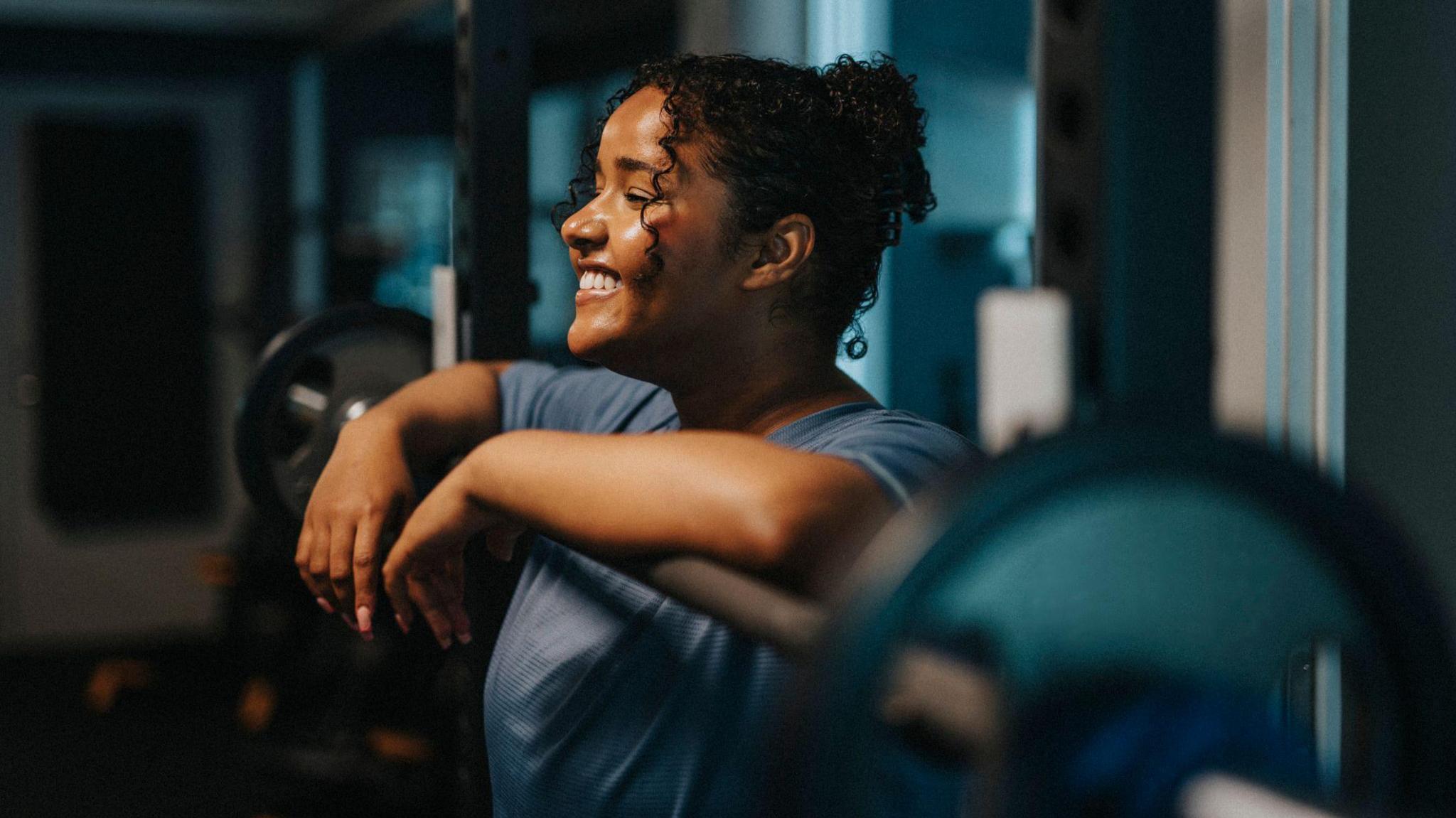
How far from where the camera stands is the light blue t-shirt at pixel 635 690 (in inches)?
35.4

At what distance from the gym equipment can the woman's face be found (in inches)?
18.4

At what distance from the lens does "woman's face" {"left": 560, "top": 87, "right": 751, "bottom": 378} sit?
979mm

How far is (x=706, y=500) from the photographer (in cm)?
67

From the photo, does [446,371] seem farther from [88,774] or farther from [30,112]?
[30,112]

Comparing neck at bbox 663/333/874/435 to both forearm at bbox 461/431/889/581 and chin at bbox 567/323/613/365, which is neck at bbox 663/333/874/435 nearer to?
chin at bbox 567/323/613/365

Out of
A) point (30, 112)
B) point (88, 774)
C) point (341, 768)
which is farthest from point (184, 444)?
point (341, 768)

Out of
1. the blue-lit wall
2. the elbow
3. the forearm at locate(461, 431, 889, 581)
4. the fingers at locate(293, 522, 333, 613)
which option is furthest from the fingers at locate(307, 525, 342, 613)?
the blue-lit wall

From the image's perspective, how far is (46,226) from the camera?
5.06 metres

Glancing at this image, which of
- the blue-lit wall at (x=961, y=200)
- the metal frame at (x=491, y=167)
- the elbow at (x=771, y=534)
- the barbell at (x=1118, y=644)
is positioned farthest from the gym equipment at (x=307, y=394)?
the blue-lit wall at (x=961, y=200)

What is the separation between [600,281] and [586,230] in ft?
0.14

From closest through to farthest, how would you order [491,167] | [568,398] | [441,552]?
[441,552], [568,398], [491,167]

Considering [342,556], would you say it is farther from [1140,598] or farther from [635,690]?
[1140,598]

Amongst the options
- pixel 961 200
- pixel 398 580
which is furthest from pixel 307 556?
pixel 961 200

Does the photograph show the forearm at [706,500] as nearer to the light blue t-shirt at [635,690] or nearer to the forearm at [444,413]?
the light blue t-shirt at [635,690]
